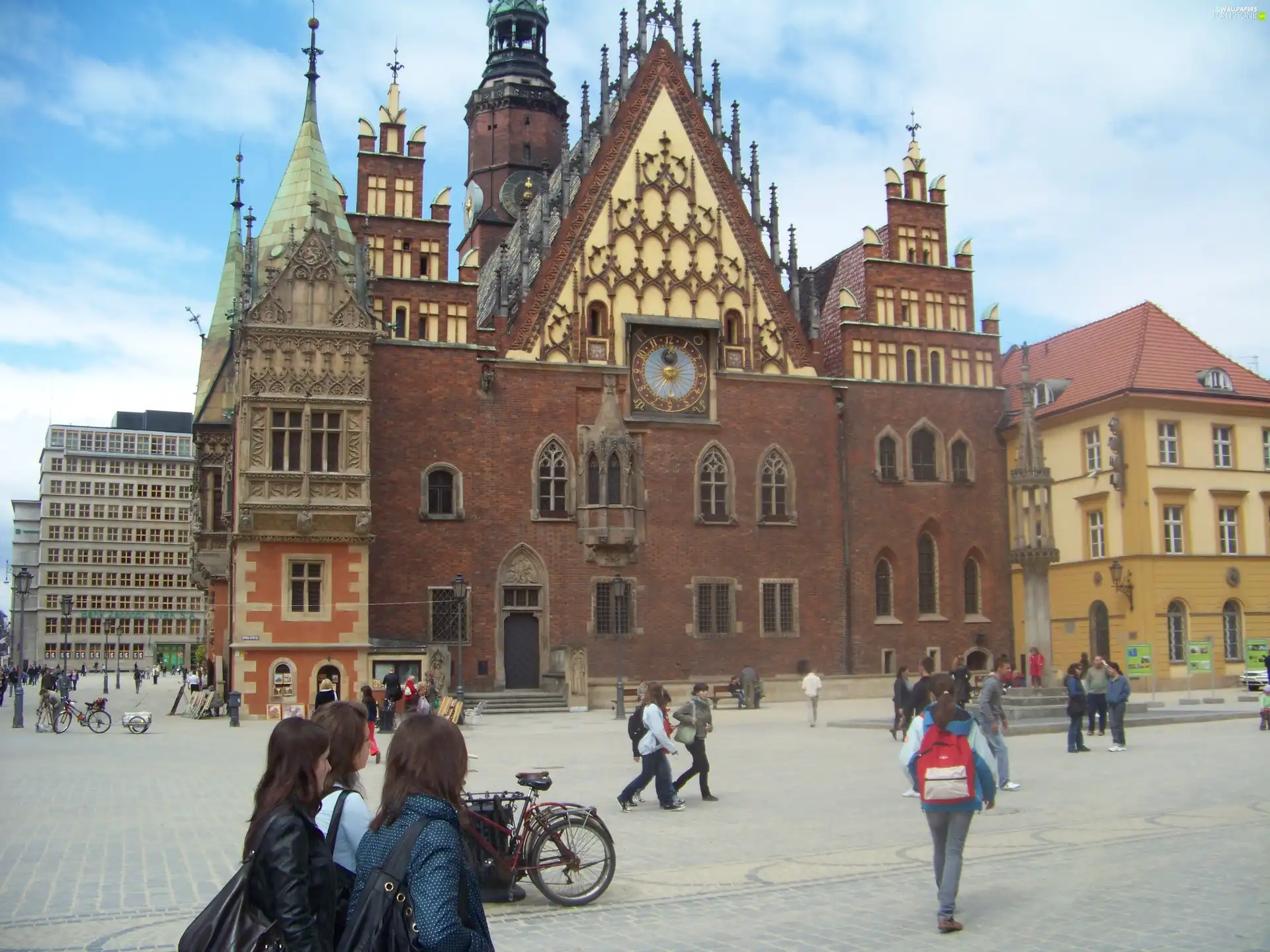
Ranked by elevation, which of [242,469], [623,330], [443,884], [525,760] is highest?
[623,330]

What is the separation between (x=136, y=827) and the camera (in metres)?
15.2

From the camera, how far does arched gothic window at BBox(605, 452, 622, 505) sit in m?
42.7

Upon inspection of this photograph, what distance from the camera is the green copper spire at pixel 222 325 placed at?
48844 millimetres

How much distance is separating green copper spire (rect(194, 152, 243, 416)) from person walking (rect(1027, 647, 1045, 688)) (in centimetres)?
3039

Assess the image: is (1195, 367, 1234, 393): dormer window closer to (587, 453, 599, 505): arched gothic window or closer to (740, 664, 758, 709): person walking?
(740, 664, 758, 709): person walking

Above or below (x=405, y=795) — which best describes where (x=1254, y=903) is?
below

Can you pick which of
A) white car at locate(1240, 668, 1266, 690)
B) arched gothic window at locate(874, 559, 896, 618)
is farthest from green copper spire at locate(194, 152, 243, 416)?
white car at locate(1240, 668, 1266, 690)

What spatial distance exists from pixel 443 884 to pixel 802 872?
7694mm

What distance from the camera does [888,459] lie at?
154 ft

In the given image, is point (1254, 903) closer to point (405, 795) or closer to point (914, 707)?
point (405, 795)

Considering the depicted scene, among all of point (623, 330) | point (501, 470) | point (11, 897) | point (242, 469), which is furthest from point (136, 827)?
point (623, 330)

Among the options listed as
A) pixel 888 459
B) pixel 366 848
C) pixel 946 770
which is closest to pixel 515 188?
pixel 888 459

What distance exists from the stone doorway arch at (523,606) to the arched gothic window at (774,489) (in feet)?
26.6

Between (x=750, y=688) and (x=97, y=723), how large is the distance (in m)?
18.8
